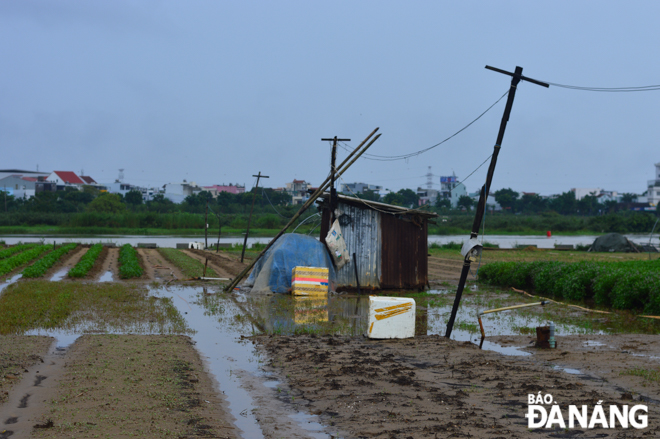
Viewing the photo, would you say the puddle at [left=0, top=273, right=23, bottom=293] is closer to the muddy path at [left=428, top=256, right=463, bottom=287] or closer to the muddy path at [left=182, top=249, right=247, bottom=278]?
the muddy path at [left=182, top=249, right=247, bottom=278]

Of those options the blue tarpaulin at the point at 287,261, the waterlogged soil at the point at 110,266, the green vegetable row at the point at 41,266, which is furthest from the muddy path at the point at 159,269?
the blue tarpaulin at the point at 287,261

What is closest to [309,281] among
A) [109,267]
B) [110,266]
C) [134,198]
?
[109,267]

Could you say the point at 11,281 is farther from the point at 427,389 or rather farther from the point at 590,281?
the point at 590,281

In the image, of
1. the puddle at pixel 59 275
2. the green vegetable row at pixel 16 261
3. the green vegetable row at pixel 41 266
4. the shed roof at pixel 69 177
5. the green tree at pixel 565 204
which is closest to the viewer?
the puddle at pixel 59 275

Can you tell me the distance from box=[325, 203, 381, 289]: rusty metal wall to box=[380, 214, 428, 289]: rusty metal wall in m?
0.28

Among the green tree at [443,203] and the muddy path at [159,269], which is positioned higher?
the green tree at [443,203]

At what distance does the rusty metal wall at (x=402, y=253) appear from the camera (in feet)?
71.9

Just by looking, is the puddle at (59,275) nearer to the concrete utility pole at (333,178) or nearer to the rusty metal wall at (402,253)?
the concrete utility pole at (333,178)

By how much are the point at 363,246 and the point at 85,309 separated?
10.1 meters

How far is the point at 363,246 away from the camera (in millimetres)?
21797

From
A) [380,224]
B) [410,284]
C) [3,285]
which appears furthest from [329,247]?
[3,285]

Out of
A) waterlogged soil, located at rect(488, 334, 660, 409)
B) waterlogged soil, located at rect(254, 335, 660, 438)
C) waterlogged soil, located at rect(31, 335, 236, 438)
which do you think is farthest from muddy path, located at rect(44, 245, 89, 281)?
waterlogged soil, located at rect(488, 334, 660, 409)

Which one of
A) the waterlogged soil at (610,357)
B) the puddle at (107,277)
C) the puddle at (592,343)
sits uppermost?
the waterlogged soil at (610,357)

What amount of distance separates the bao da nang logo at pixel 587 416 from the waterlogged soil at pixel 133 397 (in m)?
3.50
